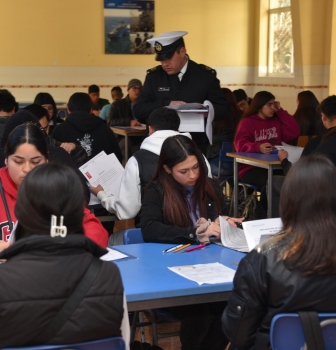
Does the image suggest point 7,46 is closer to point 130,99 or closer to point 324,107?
point 130,99

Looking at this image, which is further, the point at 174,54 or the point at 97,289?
the point at 174,54

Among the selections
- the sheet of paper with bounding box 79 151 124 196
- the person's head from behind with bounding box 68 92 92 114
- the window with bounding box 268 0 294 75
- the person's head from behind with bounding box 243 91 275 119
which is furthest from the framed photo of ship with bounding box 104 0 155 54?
the sheet of paper with bounding box 79 151 124 196

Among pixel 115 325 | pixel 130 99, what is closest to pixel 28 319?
pixel 115 325

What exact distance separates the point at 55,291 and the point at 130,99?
799cm

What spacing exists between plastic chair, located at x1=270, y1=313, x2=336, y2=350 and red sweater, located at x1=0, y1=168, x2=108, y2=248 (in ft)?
3.69

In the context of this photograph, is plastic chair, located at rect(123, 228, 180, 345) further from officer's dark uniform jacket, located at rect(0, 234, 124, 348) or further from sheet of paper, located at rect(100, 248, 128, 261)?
officer's dark uniform jacket, located at rect(0, 234, 124, 348)

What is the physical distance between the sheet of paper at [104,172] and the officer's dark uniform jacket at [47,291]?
8.75 feet

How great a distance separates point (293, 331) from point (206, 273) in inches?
26.8

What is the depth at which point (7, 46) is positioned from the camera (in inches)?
445

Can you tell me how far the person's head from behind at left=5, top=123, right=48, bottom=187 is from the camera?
2.96 meters

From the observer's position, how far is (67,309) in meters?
1.79

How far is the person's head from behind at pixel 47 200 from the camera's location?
1.84 m

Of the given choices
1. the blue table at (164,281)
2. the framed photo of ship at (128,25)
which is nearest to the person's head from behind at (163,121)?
the blue table at (164,281)

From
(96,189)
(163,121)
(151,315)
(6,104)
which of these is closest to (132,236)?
(151,315)
